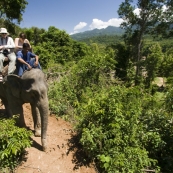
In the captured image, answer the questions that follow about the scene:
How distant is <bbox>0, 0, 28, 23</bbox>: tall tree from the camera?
52.9 ft

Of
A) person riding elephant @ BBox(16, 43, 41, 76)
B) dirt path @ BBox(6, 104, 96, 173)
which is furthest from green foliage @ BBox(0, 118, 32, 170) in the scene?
person riding elephant @ BBox(16, 43, 41, 76)

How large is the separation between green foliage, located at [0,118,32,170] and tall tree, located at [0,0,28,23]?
49.5ft

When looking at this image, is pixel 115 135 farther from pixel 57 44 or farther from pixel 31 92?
pixel 57 44

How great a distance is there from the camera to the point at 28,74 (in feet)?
12.4

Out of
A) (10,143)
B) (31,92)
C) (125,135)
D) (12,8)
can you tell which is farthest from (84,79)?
(12,8)

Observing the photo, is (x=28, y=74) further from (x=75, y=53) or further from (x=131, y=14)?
(x=75, y=53)

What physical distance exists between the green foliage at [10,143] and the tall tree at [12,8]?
15.1m

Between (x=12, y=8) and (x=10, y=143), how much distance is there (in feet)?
52.2

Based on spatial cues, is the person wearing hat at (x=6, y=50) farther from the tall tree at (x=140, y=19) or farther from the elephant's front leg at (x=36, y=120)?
the tall tree at (x=140, y=19)

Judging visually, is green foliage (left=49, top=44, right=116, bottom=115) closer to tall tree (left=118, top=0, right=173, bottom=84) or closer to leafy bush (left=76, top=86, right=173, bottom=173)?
leafy bush (left=76, top=86, right=173, bottom=173)

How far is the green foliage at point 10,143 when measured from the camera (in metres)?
3.43

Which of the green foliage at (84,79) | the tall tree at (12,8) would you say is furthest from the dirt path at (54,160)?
the tall tree at (12,8)

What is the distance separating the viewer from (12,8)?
16.7 m

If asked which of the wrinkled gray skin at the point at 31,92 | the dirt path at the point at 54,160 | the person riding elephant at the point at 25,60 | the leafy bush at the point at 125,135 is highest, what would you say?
the person riding elephant at the point at 25,60
